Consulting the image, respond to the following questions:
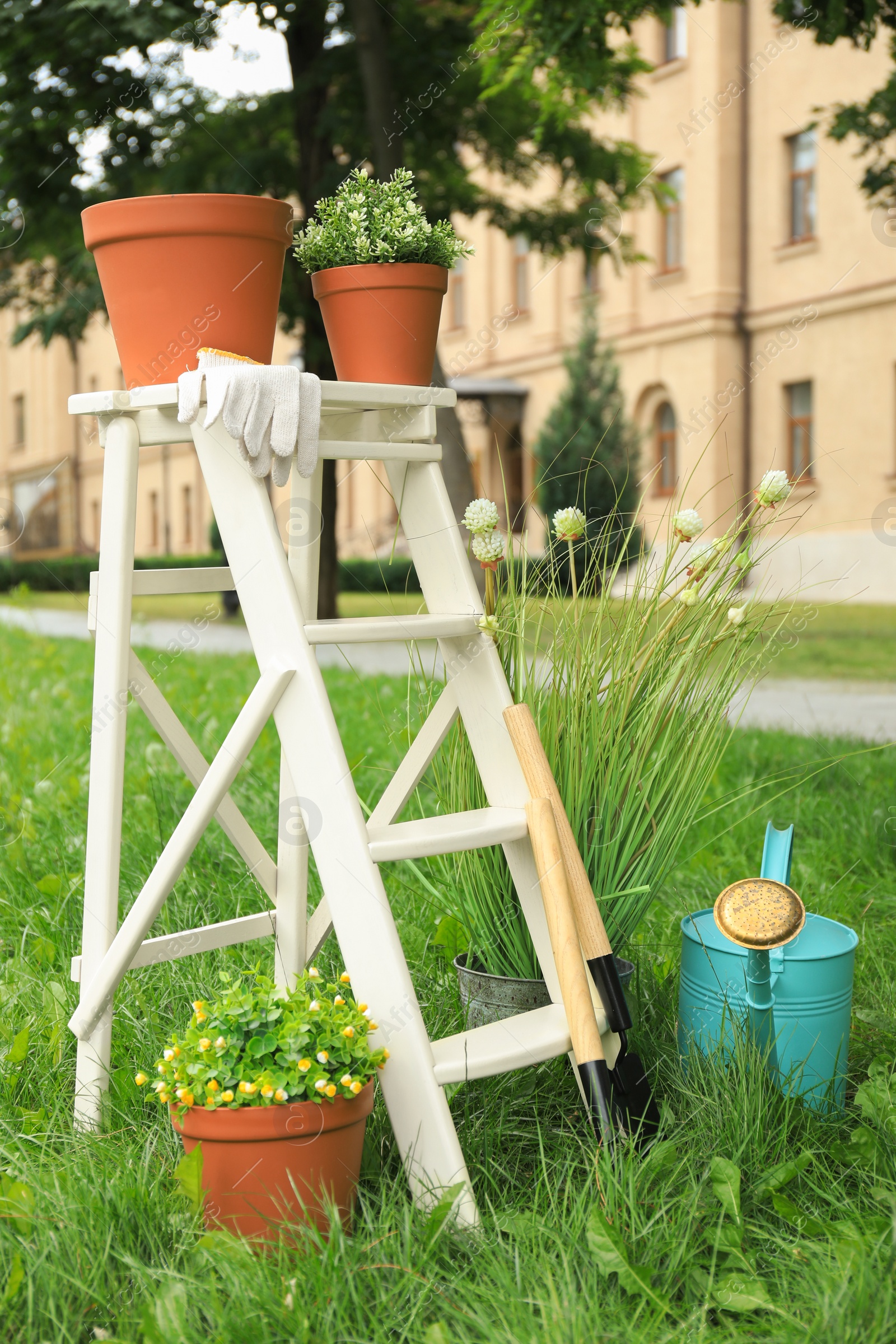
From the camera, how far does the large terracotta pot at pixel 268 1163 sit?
1.72 m

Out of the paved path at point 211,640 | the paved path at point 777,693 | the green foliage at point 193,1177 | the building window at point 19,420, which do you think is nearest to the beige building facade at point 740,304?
the paved path at point 211,640

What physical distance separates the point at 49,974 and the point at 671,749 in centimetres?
144

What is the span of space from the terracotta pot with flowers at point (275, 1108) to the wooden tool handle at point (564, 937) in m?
0.31

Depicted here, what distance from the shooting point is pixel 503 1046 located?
1.88 meters

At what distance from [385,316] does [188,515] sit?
2872cm

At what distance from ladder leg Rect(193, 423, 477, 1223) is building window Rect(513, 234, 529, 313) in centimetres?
2171

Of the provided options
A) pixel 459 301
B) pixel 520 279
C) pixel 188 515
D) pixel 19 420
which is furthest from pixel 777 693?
pixel 19 420

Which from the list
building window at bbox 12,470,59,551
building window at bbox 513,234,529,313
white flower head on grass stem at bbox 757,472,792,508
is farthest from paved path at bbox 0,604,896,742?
building window at bbox 12,470,59,551

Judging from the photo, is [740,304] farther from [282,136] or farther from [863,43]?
[863,43]

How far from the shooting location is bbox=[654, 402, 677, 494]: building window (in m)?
20.1

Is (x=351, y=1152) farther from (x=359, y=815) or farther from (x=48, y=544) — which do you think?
(x=48, y=544)

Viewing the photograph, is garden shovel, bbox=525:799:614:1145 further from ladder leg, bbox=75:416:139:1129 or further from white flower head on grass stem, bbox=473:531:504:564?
ladder leg, bbox=75:416:139:1129

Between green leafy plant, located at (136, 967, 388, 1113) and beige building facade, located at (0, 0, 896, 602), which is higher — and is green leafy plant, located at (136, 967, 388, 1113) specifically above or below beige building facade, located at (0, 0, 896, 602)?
below

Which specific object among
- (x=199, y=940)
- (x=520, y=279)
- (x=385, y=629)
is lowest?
(x=199, y=940)
